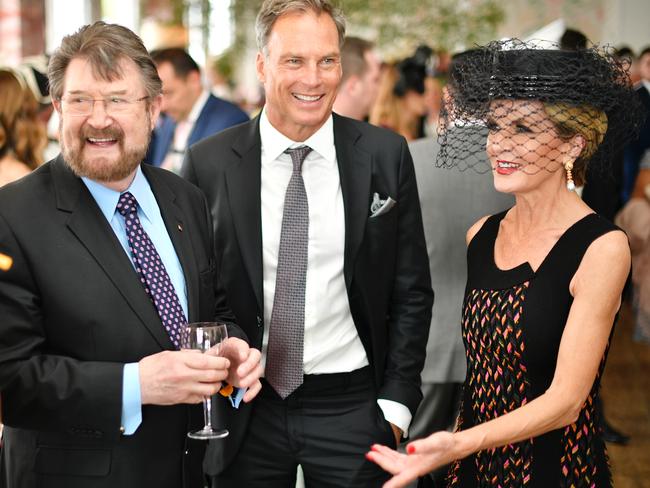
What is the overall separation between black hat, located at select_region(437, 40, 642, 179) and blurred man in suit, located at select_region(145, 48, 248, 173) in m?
3.59

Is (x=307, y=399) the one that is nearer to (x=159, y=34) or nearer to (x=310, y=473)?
(x=310, y=473)

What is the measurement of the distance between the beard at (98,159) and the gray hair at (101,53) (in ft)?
0.40

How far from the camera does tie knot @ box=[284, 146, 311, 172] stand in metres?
2.76

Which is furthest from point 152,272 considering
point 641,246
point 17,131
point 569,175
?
point 641,246

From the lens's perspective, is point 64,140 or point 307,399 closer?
point 64,140

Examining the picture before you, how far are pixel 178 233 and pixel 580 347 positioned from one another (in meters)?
1.03

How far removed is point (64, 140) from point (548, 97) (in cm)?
121

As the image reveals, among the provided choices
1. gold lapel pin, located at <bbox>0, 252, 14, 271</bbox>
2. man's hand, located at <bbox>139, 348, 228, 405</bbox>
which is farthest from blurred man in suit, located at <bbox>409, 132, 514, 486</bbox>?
gold lapel pin, located at <bbox>0, 252, 14, 271</bbox>

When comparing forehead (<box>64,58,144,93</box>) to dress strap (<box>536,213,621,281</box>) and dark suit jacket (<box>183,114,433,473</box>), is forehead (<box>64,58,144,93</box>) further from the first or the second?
dress strap (<box>536,213,621,281</box>)

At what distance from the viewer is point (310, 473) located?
8.83 feet

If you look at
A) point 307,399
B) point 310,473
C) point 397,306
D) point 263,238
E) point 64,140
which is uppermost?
point 64,140

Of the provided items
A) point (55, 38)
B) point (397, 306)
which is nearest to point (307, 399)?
point (397, 306)

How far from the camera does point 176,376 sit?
200cm

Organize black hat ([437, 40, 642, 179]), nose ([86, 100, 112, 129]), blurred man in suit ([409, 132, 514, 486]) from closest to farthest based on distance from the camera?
nose ([86, 100, 112, 129]) < black hat ([437, 40, 642, 179]) < blurred man in suit ([409, 132, 514, 486])
